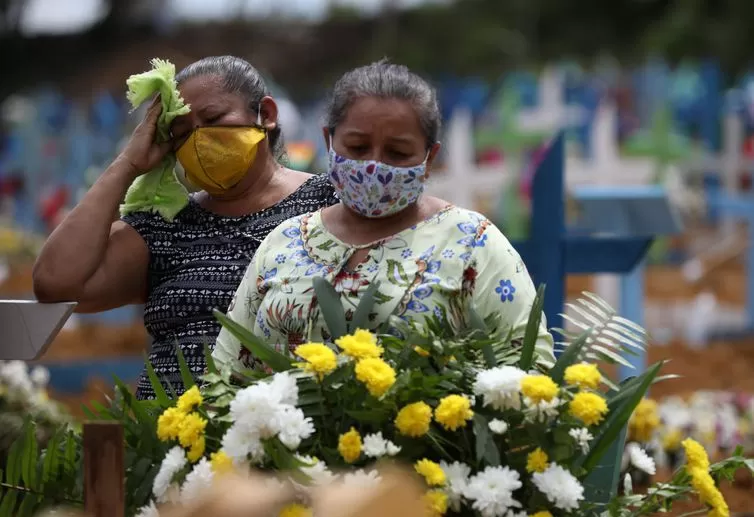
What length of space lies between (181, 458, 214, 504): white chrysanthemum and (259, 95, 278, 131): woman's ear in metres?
1.52

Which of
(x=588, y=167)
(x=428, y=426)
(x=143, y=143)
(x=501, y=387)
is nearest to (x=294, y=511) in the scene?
(x=428, y=426)

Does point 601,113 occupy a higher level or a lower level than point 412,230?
lower

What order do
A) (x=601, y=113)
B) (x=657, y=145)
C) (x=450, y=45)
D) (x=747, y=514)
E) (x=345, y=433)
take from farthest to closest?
(x=450, y=45) < (x=657, y=145) < (x=601, y=113) < (x=747, y=514) < (x=345, y=433)

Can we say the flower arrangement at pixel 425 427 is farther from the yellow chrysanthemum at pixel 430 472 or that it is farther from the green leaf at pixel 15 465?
the green leaf at pixel 15 465

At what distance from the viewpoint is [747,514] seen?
5.06 meters

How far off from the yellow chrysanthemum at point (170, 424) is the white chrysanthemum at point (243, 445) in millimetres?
175

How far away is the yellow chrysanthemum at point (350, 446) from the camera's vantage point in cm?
256

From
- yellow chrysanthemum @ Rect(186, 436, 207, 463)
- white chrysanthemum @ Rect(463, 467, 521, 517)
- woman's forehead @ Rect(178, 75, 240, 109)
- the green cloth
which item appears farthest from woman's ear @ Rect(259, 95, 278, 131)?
white chrysanthemum @ Rect(463, 467, 521, 517)

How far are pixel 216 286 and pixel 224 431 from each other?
0.99m

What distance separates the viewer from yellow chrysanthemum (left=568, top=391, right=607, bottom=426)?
2.60 m

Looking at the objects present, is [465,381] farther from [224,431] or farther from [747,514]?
[747,514]

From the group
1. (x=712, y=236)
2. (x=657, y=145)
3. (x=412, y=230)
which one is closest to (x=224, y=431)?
(x=412, y=230)

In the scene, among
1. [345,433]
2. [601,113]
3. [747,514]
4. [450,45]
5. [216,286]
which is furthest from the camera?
[450,45]

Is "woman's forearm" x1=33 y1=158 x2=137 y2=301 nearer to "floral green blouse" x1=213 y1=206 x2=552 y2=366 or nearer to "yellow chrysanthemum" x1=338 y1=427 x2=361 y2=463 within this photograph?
"floral green blouse" x1=213 y1=206 x2=552 y2=366
